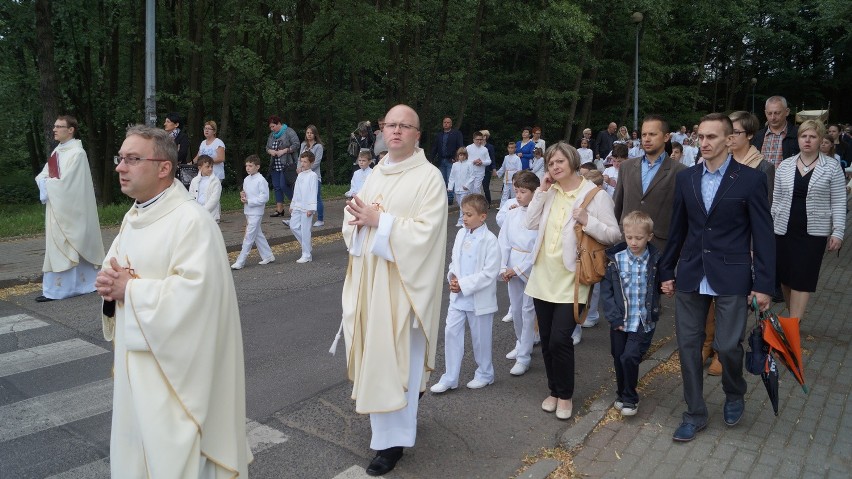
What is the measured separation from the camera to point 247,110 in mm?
30656

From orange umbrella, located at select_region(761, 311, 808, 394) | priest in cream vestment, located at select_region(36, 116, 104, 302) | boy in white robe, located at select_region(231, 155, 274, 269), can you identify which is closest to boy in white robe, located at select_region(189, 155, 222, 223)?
boy in white robe, located at select_region(231, 155, 274, 269)

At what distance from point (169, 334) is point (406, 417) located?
69.3 inches

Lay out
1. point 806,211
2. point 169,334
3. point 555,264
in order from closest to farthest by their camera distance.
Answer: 1. point 169,334
2. point 555,264
3. point 806,211

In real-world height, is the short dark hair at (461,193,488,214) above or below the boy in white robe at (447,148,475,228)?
above

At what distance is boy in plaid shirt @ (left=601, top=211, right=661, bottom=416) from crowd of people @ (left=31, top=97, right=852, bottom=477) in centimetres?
1

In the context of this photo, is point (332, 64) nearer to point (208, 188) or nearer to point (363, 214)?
point (208, 188)

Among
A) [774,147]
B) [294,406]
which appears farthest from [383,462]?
[774,147]

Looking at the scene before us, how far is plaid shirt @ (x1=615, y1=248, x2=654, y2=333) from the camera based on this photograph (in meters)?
4.96

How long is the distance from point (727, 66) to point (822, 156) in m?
44.0

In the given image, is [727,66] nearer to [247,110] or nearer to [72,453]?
[247,110]

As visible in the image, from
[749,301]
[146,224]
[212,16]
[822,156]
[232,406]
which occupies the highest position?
[212,16]

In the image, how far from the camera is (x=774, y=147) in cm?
728

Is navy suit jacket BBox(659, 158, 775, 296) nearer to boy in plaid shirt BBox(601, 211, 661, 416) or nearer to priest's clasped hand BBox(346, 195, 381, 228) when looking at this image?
boy in plaid shirt BBox(601, 211, 661, 416)

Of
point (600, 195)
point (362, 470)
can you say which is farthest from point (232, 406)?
point (600, 195)
